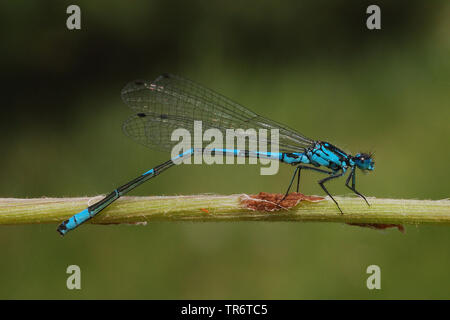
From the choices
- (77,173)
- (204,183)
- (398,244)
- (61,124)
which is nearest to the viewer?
(398,244)

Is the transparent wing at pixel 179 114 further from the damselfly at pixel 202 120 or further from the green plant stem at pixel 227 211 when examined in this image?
the green plant stem at pixel 227 211

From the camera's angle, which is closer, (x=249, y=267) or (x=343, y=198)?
(x=343, y=198)

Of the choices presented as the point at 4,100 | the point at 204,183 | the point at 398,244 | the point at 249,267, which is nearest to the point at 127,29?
the point at 4,100

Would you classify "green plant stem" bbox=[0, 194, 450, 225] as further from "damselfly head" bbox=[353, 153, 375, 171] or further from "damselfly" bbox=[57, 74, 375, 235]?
"damselfly head" bbox=[353, 153, 375, 171]

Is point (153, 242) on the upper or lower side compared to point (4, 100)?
lower

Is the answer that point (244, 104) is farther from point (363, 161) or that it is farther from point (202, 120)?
point (363, 161)

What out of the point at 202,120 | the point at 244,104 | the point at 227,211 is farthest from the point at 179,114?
the point at 244,104

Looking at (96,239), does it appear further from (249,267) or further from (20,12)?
(20,12)

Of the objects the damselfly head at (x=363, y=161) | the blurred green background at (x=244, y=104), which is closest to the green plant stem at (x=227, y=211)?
the damselfly head at (x=363, y=161)
